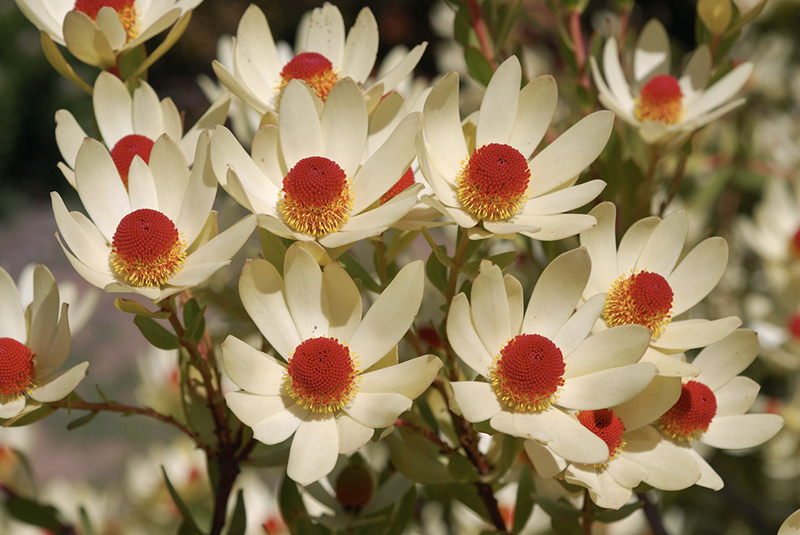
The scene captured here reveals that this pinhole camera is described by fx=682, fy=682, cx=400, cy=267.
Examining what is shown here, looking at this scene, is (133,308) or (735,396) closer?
(133,308)

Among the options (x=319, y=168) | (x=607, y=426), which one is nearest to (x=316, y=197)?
(x=319, y=168)

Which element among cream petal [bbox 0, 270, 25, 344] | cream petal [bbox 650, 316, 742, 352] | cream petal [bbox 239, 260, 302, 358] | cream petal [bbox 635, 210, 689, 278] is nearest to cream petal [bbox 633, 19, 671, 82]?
cream petal [bbox 635, 210, 689, 278]

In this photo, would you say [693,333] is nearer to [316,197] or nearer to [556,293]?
[556,293]

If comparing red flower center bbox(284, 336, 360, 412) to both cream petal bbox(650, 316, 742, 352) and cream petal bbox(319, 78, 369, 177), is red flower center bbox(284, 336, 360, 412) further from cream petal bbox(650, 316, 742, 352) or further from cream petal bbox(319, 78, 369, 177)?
cream petal bbox(650, 316, 742, 352)

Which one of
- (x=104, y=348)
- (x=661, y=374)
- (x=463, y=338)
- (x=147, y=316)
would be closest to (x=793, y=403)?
(x=661, y=374)

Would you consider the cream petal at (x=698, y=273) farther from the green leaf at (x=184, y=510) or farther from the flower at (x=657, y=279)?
the green leaf at (x=184, y=510)

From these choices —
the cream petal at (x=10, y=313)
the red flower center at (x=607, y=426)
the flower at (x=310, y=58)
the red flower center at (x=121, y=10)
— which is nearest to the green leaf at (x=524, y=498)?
the red flower center at (x=607, y=426)
